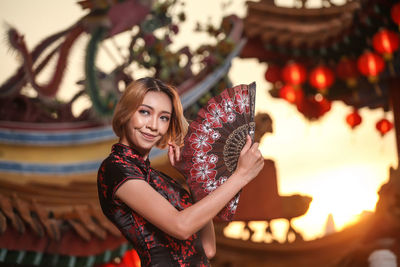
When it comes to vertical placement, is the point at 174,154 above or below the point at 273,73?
above

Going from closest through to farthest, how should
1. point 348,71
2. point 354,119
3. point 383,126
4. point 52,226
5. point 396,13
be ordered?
point 52,226 < point 396,13 < point 348,71 < point 383,126 < point 354,119

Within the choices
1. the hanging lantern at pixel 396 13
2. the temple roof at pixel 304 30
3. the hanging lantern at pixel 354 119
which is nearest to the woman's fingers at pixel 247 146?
the hanging lantern at pixel 396 13

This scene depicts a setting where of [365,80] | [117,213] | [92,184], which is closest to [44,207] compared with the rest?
[92,184]

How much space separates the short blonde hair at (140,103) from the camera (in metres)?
1.40

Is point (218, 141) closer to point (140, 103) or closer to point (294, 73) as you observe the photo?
point (140, 103)

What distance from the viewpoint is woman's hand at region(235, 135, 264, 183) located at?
1.32 metres

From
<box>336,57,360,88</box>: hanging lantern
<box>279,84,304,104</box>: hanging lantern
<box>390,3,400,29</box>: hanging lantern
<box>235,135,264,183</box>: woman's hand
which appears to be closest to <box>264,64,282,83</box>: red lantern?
<box>279,84,304,104</box>: hanging lantern

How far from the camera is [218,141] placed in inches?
54.9

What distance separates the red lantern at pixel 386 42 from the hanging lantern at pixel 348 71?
626 millimetres

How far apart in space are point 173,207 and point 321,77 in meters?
5.10

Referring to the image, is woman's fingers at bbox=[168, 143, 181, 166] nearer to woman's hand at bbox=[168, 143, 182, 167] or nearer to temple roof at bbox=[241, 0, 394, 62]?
woman's hand at bbox=[168, 143, 182, 167]

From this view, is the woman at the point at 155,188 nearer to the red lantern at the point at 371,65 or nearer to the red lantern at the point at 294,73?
the red lantern at the point at 371,65

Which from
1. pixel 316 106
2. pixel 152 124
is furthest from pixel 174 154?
pixel 316 106

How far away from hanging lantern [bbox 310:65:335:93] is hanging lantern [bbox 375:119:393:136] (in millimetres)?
871
